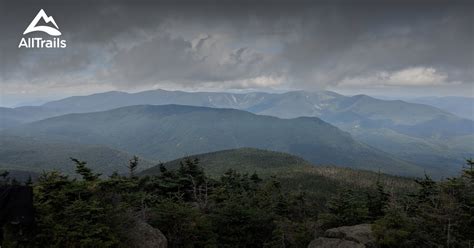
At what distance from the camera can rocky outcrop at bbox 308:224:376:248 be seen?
21828mm

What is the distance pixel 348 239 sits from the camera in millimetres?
22531

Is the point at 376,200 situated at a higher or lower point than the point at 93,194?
lower

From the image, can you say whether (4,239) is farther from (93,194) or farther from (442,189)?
(442,189)

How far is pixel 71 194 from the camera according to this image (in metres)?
19.2

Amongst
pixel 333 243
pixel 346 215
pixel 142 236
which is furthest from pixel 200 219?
pixel 346 215

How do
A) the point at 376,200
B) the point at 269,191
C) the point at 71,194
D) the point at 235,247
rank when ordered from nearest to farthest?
the point at 71,194, the point at 235,247, the point at 376,200, the point at 269,191

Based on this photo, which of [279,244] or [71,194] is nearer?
[71,194]

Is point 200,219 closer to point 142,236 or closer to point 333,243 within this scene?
point 142,236

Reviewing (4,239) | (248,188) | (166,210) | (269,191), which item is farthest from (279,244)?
(248,188)

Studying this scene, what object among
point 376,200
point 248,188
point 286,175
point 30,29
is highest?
point 30,29

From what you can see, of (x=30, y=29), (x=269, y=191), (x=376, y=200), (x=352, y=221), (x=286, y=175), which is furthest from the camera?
(x=286, y=175)

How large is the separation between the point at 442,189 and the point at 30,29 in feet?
130

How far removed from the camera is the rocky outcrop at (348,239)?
71.6 ft

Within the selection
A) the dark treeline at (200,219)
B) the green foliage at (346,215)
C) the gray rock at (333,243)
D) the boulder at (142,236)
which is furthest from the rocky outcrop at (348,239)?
the boulder at (142,236)
